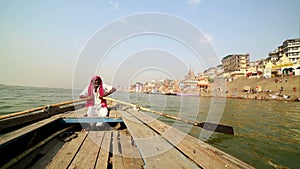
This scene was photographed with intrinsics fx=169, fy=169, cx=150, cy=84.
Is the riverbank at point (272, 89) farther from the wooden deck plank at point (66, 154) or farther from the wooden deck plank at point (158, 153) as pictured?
the wooden deck plank at point (66, 154)

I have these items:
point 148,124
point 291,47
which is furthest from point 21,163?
point 291,47

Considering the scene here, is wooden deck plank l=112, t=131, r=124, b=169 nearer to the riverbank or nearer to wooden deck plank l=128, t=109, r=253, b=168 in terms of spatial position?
wooden deck plank l=128, t=109, r=253, b=168

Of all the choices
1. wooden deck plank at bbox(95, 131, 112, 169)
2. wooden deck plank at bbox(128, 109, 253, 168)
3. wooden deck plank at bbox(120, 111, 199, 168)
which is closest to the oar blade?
wooden deck plank at bbox(128, 109, 253, 168)

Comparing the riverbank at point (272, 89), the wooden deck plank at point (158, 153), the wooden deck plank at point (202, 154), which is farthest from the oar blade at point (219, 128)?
the riverbank at point (272, 89)

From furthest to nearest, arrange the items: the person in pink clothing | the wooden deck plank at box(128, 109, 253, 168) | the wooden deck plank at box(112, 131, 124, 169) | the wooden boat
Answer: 1. the person in pink clothing
2. the wooden deck plank at box(112, 131, 124, 169)
3. the wooden boat
4. the wooden deck plank at box(128, 109, 253, 168)

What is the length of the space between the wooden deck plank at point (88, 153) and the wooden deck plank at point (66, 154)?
77 mm

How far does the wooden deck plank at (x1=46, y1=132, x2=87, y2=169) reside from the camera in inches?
90.4

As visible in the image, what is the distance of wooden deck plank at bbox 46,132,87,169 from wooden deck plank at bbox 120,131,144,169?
31.4 inches

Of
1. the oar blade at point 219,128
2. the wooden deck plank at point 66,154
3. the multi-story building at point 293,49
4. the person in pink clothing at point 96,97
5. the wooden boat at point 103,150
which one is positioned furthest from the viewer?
the multi-story building at point 293,49

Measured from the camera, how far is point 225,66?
92.4m

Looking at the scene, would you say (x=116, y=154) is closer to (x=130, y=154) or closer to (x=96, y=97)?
(x=130, y=154)

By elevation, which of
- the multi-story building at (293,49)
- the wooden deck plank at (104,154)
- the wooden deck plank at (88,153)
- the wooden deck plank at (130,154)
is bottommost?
the wooden deck plank at (130,154)

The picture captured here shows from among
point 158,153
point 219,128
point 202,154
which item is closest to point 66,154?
point 158,153

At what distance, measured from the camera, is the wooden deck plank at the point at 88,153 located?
2.32 meters
